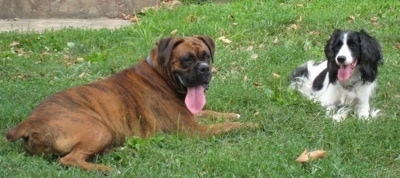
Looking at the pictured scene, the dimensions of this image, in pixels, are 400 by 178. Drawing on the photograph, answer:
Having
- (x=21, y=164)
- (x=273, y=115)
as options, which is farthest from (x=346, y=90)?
(x=21, y=164)

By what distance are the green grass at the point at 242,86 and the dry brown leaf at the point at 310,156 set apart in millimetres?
62

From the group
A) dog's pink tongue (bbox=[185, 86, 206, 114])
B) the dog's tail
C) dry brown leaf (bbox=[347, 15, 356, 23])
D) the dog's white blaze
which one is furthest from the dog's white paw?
dry brown leaf (bbox=[347, 15, 356, 23])

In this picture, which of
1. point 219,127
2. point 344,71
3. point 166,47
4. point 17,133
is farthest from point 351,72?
point 17,133

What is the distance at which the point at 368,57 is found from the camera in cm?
801

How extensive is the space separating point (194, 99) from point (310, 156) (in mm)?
1434

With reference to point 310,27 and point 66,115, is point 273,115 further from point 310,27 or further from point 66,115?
point 310,27

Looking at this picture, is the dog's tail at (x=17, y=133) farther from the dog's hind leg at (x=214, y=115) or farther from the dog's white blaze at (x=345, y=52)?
the dog's white blaze at (x=345, y=52)

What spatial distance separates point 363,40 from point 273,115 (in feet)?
4.27

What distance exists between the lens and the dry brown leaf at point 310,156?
5.96 m

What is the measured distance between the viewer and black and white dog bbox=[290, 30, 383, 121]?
800 cm

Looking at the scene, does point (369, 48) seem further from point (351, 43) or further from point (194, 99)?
point (194, 99)

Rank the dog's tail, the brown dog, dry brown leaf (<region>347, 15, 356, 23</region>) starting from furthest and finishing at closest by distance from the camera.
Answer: dry brown leaf (<region>347, 15, 356, 23</region>) < the brown dog < the dog's tail

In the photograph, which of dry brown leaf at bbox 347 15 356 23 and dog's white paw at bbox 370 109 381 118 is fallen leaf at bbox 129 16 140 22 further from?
dog's white paw at bbox 370 109 381 118

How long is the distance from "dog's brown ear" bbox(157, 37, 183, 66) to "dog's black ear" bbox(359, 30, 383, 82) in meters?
2.03
